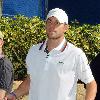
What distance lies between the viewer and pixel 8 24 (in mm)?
12008

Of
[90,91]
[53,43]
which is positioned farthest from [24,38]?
[90,91]

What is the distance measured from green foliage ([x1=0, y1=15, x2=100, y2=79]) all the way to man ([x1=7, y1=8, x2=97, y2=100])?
6667 mm

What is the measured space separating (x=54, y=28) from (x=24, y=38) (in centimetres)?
697

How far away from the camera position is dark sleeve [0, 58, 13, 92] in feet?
17.7

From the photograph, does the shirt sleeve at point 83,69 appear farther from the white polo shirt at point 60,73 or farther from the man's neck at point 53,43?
the man's neck at point 53,43

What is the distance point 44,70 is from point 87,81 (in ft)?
1.58

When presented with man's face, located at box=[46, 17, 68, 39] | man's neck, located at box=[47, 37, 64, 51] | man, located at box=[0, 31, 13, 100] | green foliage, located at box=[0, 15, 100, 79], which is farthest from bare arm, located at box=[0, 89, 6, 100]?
green foliage, located at box=[0, 15, 100, 79]

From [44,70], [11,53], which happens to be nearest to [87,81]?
[44,70]

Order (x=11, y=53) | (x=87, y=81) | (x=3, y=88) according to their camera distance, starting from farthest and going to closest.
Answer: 1. (x=11, y=53)
2. (x=3, y=88)
3. (x=87, y=81)

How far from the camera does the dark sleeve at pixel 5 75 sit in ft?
17.7

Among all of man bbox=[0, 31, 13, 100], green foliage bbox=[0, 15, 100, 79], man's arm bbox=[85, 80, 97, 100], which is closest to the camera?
man's arm bbox=[85, 80, 97, 100]

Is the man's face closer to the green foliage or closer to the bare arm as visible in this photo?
the bare arm

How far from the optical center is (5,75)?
5434 millimetres

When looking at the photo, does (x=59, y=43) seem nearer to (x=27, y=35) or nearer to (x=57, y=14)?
(x=57, y=14)
